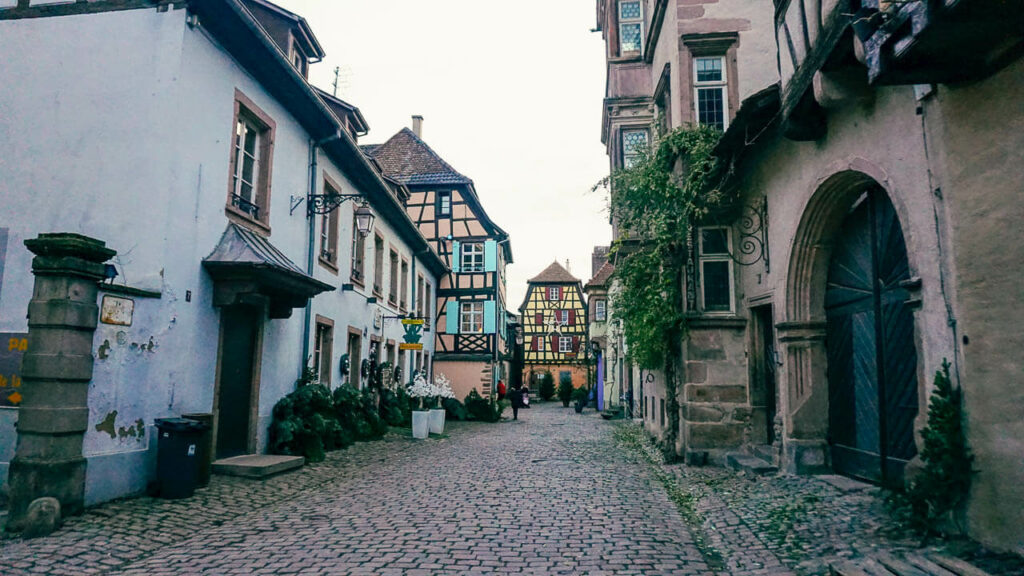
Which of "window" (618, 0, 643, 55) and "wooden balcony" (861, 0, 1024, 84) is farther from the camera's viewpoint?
"window" (618, 0, 643, 55)

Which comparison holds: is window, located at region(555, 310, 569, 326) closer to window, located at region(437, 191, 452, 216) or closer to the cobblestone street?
window, located at region(437, 191, 452, 216)

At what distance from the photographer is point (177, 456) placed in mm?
7500

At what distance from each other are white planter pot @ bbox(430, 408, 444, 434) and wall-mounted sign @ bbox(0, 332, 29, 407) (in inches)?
401

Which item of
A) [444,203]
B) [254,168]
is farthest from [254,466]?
[444,203]

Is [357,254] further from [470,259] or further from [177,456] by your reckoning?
[470,259]

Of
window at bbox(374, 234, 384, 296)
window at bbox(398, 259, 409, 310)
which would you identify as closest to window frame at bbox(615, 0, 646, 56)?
window at bbox(374, 234, 384, 296)

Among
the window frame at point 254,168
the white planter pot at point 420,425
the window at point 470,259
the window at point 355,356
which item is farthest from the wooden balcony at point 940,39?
the window at point 470,259

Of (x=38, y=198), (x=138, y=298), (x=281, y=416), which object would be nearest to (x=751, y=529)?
(x=138, y=298)

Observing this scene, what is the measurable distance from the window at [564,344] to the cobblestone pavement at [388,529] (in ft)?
137

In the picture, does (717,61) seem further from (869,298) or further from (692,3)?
(869,298)

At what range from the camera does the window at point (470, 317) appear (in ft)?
95.7

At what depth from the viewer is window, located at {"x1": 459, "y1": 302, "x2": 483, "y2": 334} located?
95.7ft

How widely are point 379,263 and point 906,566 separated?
51.9 feet

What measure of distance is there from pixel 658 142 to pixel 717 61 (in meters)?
1.58
